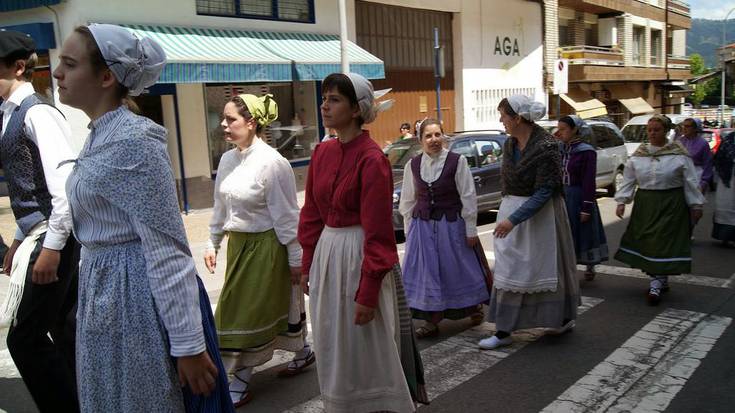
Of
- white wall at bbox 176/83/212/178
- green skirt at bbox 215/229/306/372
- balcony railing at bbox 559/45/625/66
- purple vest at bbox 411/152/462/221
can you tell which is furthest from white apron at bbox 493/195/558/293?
balcony railing at bbox 559/45/625/66

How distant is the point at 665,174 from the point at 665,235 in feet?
1.91

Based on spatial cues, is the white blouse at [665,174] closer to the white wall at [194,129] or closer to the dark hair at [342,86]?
Answer: the dark hair at [342,86]

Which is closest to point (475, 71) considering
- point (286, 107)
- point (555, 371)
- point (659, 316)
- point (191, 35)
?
point (286, 107)

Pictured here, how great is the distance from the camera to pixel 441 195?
18.3ft

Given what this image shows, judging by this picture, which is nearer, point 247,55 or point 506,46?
point 247,55

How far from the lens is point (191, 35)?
12797mm

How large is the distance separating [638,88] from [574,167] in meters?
31.8

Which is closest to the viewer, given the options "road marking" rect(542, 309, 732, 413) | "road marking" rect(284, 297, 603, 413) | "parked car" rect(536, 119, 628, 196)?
"road marking" rect(542, 309, 732, 413)

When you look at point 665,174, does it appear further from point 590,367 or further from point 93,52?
point 93,52

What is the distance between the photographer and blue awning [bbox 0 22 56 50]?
11242 mm

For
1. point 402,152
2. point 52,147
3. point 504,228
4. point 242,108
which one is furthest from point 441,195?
point 402,152

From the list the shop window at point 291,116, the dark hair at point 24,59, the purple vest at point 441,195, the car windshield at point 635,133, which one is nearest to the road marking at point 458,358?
the purple vest at point 441,195

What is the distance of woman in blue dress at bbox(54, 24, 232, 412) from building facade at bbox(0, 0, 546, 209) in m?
6.85

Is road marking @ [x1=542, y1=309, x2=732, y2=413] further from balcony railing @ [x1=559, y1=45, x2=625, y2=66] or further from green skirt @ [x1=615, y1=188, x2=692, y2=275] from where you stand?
balcony railing @ [x1=559, y1=45, x2=625, y2=66]
